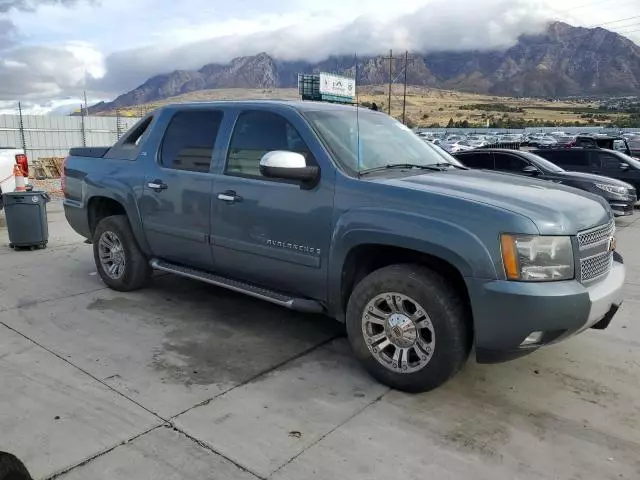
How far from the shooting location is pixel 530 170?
1138cm

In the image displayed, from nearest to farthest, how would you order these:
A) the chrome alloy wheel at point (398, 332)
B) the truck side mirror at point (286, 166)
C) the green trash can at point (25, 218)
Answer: the chrome alloy wheel at point (398, 332)
the truck side mirror at point (286, 166)
the green trash can at point (25, 218)

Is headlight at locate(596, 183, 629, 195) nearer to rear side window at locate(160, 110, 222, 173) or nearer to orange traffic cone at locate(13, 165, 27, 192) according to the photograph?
rear side window at locate(160, 110, 222, 173)

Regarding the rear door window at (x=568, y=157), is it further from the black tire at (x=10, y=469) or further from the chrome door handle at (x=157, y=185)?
the black tire at (x=10, y=469)

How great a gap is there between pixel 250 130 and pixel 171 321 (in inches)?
70.3

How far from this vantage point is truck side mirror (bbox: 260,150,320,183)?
3.77 metres

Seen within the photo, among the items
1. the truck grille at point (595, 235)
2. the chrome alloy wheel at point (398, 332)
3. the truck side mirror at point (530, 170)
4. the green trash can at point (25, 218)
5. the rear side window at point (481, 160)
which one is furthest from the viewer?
the rear side window at point (481, 160)

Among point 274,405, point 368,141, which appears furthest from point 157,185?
point 274,405

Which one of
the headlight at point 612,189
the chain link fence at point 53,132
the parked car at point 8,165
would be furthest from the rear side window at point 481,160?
the chain link fence at point 53,132

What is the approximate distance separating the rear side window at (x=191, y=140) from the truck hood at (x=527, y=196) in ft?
5.47

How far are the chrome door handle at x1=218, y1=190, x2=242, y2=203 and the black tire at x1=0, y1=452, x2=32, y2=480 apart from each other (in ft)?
8.39

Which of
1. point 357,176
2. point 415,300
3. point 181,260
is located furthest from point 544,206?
point 181,260

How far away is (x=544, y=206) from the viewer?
336cm

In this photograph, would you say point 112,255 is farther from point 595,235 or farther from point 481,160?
point 481,160

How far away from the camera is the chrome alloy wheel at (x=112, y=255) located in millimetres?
5642
